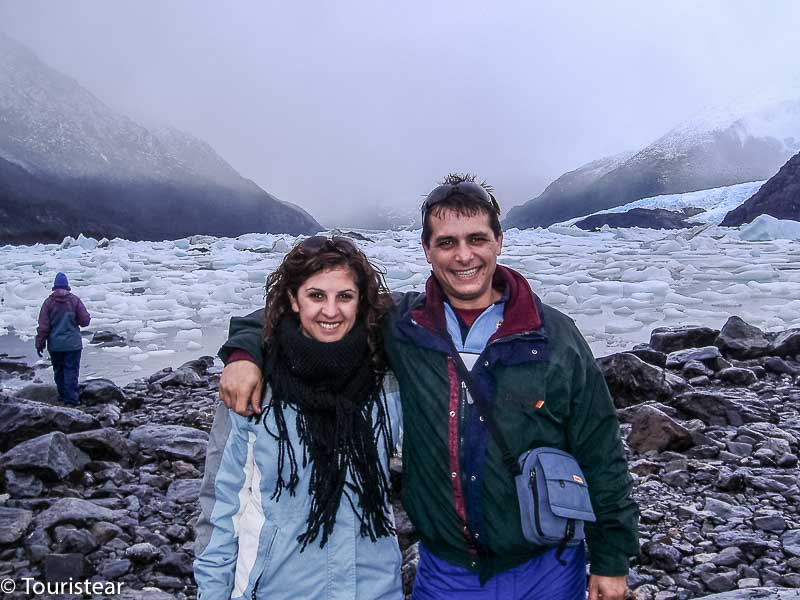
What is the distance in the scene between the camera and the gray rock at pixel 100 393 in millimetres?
6387

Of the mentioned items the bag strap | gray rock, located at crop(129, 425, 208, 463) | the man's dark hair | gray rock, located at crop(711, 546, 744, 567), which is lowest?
gray rock, located at crop(711, 546, 744, 567)

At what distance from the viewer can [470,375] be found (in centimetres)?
157

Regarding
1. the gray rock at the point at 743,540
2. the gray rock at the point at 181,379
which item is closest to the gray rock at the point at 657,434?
the gray rock at the point at 743,540

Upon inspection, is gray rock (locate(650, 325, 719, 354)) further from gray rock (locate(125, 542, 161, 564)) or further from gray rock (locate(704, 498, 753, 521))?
gray rock (locate(125, 542, 161, 564))

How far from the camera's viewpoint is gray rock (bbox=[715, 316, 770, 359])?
23.1ft

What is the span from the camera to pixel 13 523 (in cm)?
308

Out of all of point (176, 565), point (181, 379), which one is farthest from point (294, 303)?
point (181, 379)

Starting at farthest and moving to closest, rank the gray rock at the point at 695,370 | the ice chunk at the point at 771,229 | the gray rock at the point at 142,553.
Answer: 1. the ice chunk at the point at 771,229
2. the gray rock at the point at 695,370
3. the gray rock at the point at 142,553

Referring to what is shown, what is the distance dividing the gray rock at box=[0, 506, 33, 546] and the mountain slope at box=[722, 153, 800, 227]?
188 feet

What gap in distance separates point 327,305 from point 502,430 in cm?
56

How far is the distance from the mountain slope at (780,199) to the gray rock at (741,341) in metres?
50.4

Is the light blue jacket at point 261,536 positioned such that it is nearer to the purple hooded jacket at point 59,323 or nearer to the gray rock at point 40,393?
the purple hooded jacket at point 59,323

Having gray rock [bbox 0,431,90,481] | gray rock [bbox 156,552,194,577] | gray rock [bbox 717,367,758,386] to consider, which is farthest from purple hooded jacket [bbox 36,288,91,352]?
gray rock [bbox 717,367,758,386]

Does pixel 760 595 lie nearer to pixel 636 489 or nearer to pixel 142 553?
pixel 636 489
